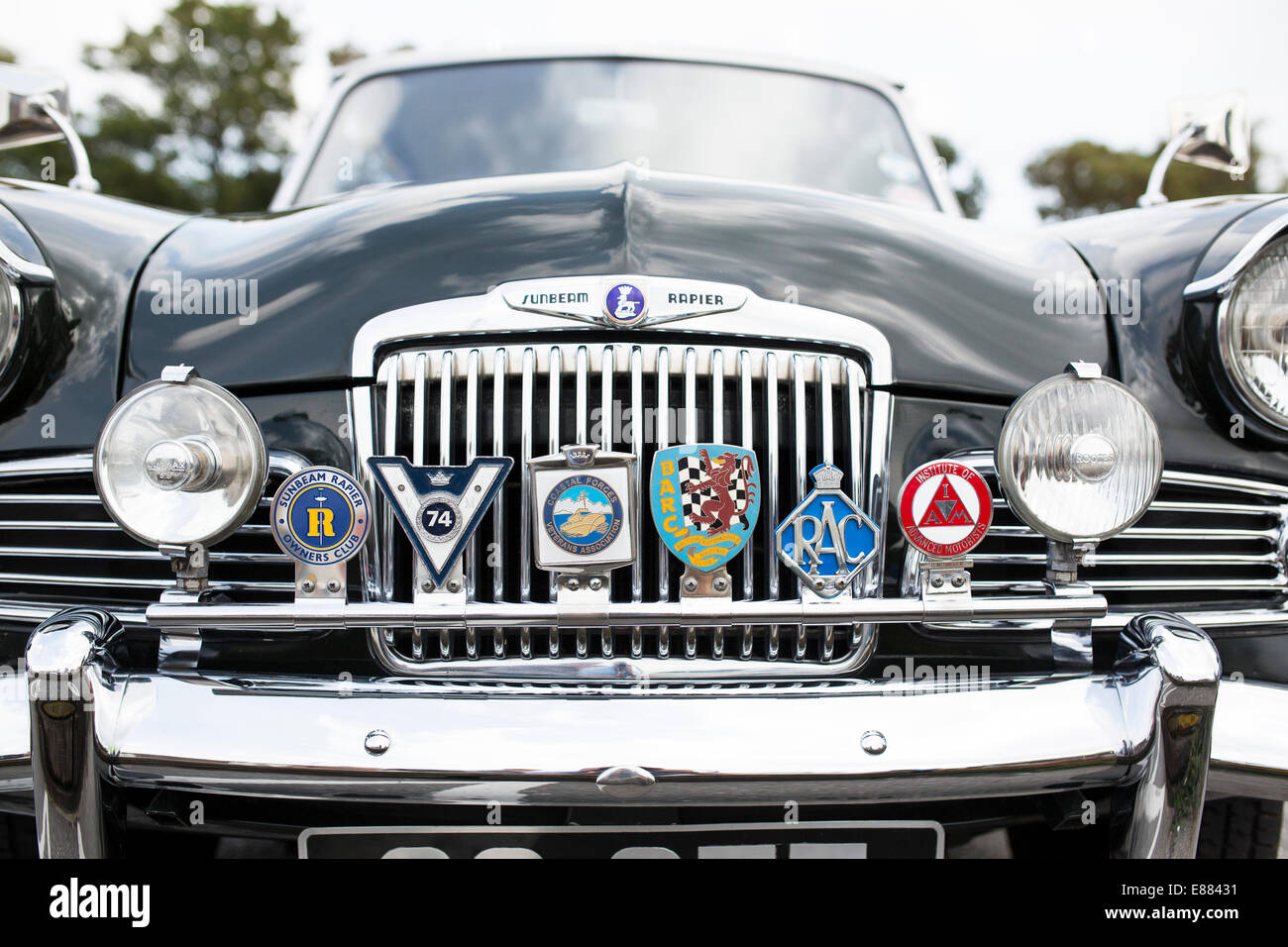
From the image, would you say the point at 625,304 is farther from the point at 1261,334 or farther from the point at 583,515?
the point at 1261,334

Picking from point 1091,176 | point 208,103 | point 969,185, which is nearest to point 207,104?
point 208,103

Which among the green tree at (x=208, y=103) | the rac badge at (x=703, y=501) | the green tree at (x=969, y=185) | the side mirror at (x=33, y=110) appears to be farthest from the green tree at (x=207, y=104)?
the rac badge at (x=703, y=501)

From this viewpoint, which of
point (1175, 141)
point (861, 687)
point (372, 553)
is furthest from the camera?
point (1175, 141)

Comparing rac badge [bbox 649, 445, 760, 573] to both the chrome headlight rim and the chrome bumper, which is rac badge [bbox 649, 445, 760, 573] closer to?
the chrome bumper

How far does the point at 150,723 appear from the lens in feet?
4.56

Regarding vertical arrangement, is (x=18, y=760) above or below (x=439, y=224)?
below

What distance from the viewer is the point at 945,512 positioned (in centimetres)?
151

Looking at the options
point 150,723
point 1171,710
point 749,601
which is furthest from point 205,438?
point 1171,710

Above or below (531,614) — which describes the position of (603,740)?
below

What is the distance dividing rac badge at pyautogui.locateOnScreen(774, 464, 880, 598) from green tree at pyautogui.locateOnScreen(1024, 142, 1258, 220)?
1367 inches

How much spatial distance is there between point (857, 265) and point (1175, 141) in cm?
144

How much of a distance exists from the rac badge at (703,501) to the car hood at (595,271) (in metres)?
0.34

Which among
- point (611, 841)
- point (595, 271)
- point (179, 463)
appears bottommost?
point (611, 841)
